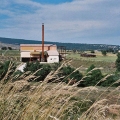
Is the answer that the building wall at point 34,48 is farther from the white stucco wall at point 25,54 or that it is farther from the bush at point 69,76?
the bush at point 69,76

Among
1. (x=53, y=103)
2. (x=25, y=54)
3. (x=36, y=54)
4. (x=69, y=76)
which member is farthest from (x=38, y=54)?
(x=53, y=103)

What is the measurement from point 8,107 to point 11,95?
5.8 inches

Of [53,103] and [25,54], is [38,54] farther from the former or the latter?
[53,103]

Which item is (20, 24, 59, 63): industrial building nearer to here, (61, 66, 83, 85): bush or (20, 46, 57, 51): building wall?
(20, 46, 57, 51): building wall

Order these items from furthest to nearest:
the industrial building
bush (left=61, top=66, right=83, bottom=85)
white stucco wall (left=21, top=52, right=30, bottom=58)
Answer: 1. white stucco wall (left=21, top=52, right=30, bottom=58)
2. the industrial building
3. bush (left=61, top=66, right=83, bottom=85)

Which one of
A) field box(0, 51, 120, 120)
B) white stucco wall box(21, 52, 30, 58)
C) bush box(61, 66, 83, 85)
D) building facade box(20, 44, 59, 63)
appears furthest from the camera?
white stucco wall box(21, 52, 30, 58)

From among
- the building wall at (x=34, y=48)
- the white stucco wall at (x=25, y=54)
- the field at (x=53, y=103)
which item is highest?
the field at (x=53, y=103)

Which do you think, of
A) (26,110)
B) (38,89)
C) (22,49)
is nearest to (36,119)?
(26,110)

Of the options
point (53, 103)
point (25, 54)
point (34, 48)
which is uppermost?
point (53, 103)

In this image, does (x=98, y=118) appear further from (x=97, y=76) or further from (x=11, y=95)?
(x=97, y=76)

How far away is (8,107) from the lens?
9.86ft

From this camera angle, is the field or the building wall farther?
the building wall

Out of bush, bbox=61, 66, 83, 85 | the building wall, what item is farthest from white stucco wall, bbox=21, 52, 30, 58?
bush, bbox=61, 66, 83, 85

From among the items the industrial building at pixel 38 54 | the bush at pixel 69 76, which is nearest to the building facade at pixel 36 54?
the industrial building at pixel 38 54
